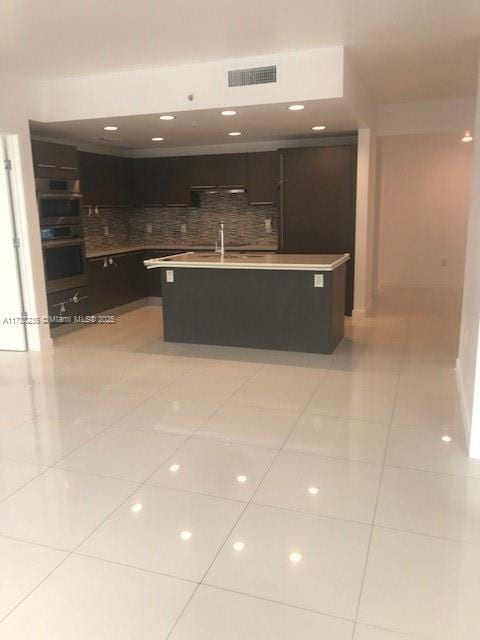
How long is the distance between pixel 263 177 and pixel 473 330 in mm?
4497

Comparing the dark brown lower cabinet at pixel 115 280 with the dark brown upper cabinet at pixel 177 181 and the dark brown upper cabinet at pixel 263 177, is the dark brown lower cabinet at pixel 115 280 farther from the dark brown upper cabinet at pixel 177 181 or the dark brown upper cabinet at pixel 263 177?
the dark brown upper cabinet at pixel 263 177

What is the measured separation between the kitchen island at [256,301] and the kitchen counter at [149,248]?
1630mm

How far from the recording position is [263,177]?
24.0 feet

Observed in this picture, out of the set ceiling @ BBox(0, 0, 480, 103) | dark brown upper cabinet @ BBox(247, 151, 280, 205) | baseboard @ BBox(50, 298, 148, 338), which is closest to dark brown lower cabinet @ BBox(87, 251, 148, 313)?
baseboard @ BBox(50, 298, 148, 338)

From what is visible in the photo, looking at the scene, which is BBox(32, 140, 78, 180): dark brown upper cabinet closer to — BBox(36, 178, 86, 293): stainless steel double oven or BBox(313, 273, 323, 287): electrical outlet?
BBox(36, 178, 86, 293): stainless steel double oven

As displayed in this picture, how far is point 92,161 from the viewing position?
7.16 metres

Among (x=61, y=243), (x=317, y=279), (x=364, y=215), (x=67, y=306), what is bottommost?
(x=67, y=306)

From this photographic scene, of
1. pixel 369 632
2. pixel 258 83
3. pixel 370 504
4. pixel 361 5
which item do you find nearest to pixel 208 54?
pixel 258 83

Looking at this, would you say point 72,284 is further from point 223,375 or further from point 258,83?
point 258,83

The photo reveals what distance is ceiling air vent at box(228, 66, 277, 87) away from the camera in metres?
4.47

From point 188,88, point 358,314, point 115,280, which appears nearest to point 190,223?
point 115,280

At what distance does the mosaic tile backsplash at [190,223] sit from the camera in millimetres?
7859

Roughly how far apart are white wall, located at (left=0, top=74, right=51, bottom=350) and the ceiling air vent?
6.80 ft

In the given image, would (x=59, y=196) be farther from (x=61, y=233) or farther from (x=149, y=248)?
(x=149, y=248)
